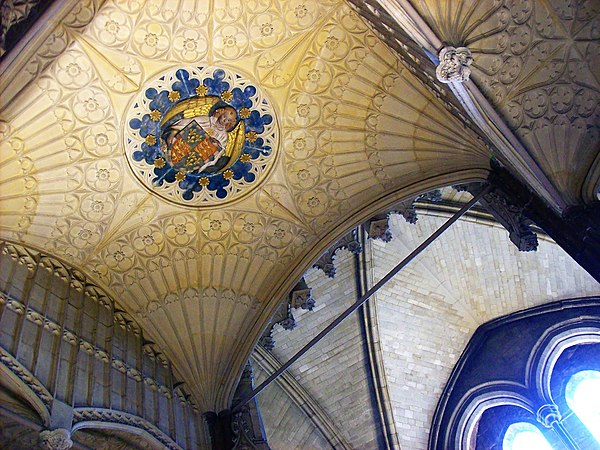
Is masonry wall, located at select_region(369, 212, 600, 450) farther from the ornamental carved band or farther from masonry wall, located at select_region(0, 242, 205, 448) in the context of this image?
the ornamental carved band

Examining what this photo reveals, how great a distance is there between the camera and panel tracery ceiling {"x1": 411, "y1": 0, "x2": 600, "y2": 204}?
289 inches

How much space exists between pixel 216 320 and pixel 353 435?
3.81 meters

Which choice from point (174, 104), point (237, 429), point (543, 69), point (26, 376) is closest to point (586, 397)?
point (237, 429)

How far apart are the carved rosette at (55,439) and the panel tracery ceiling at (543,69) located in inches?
213

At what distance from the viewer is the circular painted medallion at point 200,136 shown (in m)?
9.50

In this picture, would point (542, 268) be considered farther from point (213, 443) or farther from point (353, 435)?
point (213, 443)

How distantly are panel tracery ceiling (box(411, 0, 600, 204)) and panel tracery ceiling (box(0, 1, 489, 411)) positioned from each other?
1.03 metres

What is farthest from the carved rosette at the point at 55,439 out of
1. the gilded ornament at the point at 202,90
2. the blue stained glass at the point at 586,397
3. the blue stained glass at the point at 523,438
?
the blue stained glass at the point at 586,397

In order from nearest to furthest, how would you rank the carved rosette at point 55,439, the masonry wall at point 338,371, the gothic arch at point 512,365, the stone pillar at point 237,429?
the carved rosette at point 55,439 → the stone pillar at point 237,429 → the gothic arch at point 512,365 → the masonry wall at point 338,371

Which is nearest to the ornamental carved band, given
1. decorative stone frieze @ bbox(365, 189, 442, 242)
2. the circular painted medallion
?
decorative stone frieze @ bbox(365, 189, 442, 242)

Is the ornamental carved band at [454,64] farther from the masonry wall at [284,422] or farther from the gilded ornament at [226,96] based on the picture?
the masonry wall at [284,422]

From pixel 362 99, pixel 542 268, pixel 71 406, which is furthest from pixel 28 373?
pixel 542 268

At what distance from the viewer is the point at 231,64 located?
941 cm

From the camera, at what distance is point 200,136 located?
9.86 m
